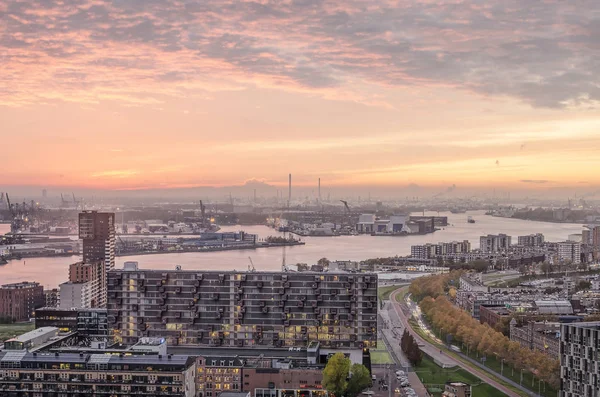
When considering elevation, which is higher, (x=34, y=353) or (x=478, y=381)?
(x=34, y=353)

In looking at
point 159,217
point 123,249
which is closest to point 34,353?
point 123,249

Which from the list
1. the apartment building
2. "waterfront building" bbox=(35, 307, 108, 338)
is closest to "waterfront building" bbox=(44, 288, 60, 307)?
"waterfront building" bbox=(35, 307, 108, 338)

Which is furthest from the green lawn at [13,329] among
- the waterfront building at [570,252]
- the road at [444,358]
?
the waterfront building at [570,252]

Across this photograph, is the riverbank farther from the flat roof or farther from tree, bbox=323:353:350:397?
tree, bbox=323:353:350:397

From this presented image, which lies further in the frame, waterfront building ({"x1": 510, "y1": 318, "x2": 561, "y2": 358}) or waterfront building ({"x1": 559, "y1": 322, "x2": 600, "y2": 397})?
waterfront building ({"x1": 510, "y1": 318, "x2": 561, "y2": 358})

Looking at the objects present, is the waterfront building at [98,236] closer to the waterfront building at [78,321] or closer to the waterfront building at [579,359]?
the waterfront building at [78,321]

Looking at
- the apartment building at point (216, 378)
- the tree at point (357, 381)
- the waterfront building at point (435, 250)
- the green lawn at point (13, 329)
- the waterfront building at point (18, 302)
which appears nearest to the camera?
the tree at point (357, 381)

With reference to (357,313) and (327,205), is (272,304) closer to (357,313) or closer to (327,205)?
(357,313)
